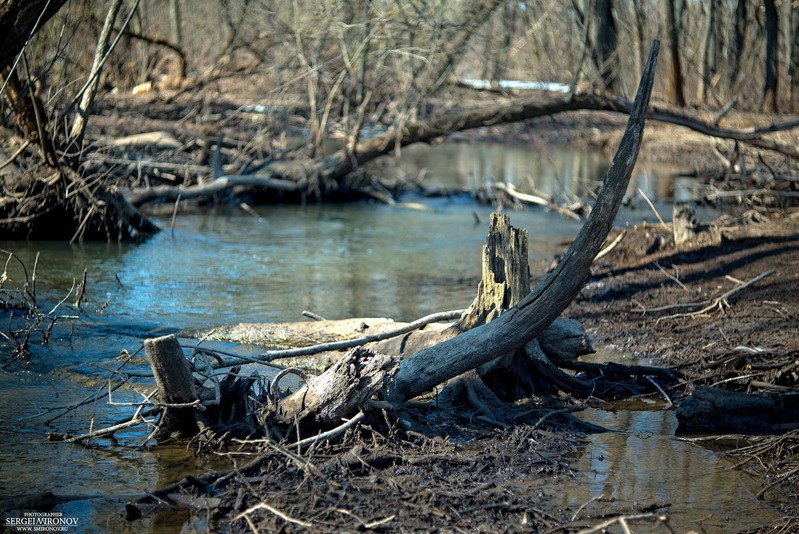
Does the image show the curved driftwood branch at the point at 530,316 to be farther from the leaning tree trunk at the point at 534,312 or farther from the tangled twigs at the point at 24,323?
the tangled twigs at the point at 24,323

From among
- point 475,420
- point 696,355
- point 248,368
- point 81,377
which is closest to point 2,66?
point 81,377

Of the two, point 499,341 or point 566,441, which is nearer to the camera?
point 566,441

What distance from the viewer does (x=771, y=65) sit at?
26266 mm

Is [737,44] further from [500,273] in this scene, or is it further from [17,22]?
[17,22]

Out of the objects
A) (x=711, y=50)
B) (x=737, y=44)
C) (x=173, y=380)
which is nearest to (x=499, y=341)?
(x=173, y=380)

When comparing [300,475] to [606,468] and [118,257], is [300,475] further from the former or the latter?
[118,257]

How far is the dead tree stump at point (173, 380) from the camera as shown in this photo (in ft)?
17.7

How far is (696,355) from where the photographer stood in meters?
7.70

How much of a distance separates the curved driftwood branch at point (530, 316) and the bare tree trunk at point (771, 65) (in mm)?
21469

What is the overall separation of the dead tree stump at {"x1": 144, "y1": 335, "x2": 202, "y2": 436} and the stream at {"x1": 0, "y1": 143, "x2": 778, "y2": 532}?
26 centimetres

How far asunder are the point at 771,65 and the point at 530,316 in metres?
23.3

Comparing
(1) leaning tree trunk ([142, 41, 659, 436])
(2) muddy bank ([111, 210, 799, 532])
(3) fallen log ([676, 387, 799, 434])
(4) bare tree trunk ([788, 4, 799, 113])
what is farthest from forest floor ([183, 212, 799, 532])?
(4) bare tree trunk ([788, 4, 799, 113])

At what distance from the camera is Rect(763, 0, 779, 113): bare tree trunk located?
2538 centimetres

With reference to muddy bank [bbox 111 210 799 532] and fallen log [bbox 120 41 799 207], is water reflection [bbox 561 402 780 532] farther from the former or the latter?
fallen log [bbox 120 41 799 207]
